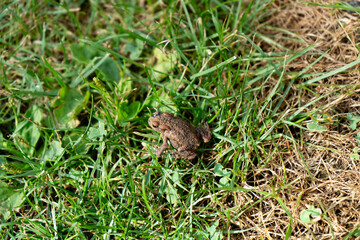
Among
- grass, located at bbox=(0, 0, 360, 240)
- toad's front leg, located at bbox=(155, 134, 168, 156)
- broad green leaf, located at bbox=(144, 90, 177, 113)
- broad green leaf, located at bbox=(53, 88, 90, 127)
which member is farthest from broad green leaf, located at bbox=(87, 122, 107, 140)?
toad's front leg, located at bbox=(155, 134, 168, 156)

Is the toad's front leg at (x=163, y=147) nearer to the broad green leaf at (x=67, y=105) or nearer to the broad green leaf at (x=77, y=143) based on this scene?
the broad green leaf at (x=77, y=143)

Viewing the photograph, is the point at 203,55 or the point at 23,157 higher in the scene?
the point at 203,55

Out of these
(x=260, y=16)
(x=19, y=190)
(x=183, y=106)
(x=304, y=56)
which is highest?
(x=260, y=16)

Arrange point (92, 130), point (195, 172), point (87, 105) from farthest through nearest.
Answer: point (87, 105) < point (92, 130) < point (195, 172)

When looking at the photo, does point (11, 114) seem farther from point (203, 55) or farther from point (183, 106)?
point (203, 55)

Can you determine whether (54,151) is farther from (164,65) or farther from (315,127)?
(315,127)

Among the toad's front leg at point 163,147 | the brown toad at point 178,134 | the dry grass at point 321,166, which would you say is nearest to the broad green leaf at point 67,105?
the brown toad at point 178,134

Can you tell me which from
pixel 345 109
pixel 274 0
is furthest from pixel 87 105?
pixel 345 109
